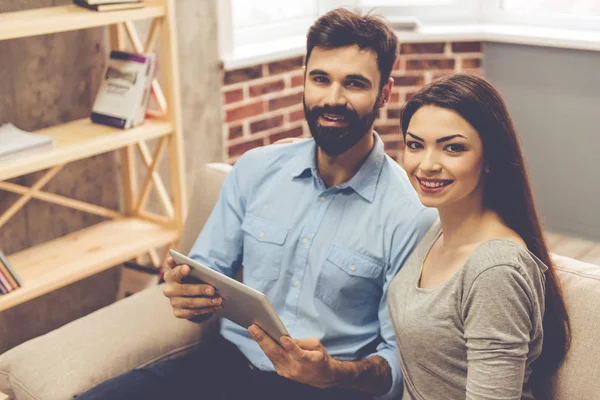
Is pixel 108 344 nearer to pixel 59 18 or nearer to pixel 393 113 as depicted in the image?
pixel 59 18

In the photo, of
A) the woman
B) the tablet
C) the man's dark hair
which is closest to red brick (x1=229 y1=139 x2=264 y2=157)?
the man's dark hair

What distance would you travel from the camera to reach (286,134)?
3.45m

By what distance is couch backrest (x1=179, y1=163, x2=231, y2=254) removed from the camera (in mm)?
2143

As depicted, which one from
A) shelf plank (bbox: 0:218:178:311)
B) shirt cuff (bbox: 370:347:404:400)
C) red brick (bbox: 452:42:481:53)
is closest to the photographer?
shirt cuff (bbox: 370:347:404:400)

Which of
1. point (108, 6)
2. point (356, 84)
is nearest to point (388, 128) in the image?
point (108, 6)

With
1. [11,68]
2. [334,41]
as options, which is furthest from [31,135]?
[334,41]

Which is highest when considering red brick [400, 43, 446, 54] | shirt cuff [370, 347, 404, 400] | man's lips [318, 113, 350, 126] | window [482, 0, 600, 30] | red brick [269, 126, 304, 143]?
window [482, 0, 600, 30]

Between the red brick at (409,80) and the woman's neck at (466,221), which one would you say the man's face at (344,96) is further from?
the red brick at (409,80)

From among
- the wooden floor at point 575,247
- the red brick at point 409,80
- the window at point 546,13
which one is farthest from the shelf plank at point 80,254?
the window at point 546,13

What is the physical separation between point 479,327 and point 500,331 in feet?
0.11

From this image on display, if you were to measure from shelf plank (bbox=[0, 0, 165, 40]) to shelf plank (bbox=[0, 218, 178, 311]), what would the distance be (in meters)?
0.71

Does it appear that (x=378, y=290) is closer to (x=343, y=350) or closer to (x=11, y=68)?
(x=343, y=350)

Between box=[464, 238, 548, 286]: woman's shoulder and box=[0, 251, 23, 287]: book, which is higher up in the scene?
box=[464, 238, 548, 286]: woman's shoulder

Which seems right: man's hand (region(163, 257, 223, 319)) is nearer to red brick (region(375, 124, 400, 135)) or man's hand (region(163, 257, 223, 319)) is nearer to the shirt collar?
the shirt collar
